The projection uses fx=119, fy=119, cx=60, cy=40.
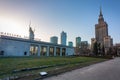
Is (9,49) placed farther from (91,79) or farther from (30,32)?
(30,32)

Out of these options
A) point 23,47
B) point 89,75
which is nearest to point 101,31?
point 23,47

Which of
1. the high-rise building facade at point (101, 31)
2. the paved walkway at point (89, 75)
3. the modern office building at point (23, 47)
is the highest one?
the high-rise building facade at point (101, 31)

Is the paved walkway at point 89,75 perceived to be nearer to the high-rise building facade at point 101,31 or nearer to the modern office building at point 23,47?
the modern office building at point 23,47

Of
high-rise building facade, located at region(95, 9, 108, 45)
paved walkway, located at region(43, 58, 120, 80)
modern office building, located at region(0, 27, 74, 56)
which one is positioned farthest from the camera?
high-rise building facade, located at region(95, 9, 108, 45)

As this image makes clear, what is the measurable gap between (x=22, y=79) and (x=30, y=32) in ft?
255

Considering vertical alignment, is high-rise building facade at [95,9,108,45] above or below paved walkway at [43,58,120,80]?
above

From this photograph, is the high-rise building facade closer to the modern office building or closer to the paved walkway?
the modern office building

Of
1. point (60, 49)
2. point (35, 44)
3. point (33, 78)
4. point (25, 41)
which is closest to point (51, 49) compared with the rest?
point (60, 49)

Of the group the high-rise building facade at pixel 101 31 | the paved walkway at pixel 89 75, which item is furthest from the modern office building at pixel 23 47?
the high-rise building facade at pixel 101 31

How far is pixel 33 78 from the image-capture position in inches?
338

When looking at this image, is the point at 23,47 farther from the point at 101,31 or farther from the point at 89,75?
the point at 101,31

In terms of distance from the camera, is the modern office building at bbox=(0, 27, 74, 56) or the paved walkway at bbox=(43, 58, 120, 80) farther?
the modern office building at bbox=(0, 27, 74, 56)

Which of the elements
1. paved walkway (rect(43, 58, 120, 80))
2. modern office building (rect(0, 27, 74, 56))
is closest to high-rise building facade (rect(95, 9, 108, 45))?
modern office building (rect(0, 27, 74, 56))

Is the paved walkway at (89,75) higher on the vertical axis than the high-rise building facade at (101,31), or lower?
lower
